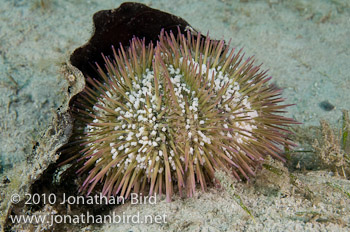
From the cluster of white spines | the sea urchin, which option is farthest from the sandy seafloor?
the cluster of white spines

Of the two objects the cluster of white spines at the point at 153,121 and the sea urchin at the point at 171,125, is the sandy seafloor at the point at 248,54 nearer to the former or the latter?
the sea urchin at the point at 171,125

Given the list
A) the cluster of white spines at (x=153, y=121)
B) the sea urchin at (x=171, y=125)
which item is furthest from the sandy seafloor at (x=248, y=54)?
the cluster of white spines at (x=153, y=121)

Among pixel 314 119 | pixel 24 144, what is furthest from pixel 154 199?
pixel 314 119

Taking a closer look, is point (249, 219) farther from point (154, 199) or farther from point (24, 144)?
point (24, 144)

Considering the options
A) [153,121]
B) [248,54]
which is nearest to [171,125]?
[153,121]

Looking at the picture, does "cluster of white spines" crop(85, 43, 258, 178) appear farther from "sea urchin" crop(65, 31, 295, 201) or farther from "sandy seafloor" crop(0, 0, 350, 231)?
"sandy seafloor" crop(0, 0, 350, 231)

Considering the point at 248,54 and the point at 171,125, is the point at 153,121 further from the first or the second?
the point at 248,54

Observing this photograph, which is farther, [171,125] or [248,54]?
[248,54]
